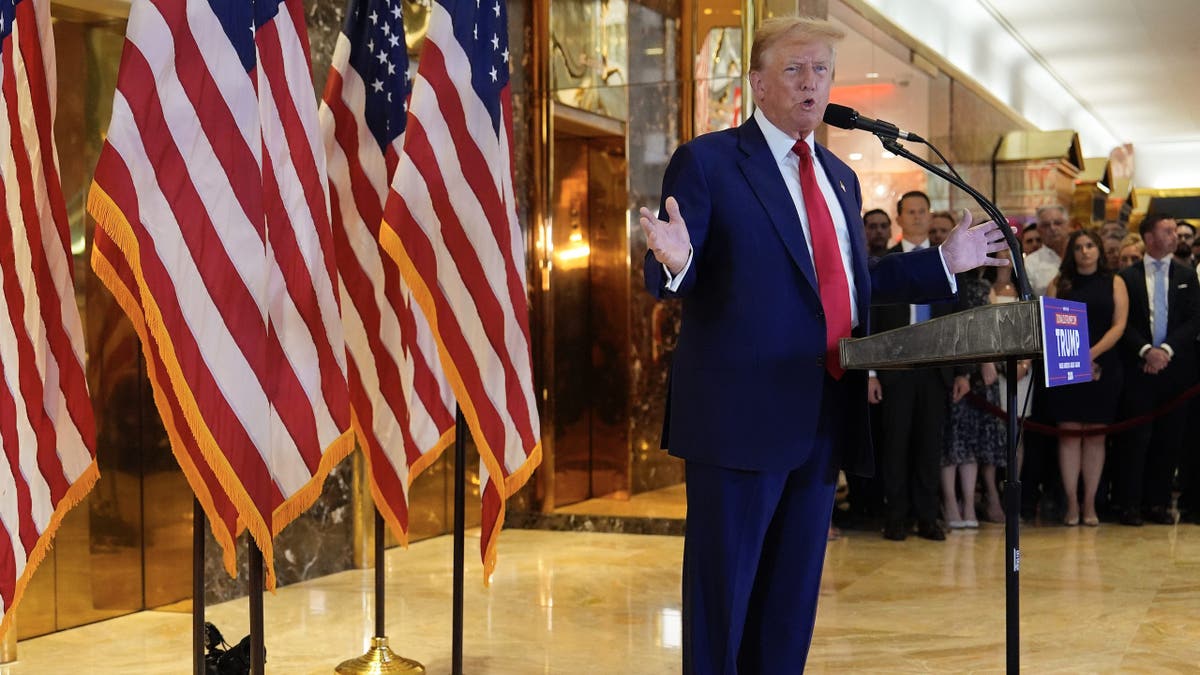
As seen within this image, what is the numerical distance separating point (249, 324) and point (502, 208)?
3.50ft

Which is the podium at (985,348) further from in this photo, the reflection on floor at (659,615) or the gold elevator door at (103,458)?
the gold elevator door at (103,458)

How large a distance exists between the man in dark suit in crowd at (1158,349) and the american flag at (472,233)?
476 centimetres

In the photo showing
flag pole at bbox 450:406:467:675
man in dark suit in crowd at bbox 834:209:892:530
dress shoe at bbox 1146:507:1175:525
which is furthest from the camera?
dress shoe at bbox 1146:507:1175:525

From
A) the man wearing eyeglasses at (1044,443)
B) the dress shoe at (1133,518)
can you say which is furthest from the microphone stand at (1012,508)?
the dress shoe at (1133,518)

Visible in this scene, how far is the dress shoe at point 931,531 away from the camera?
6.94 meters

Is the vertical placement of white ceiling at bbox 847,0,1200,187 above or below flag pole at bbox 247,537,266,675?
above

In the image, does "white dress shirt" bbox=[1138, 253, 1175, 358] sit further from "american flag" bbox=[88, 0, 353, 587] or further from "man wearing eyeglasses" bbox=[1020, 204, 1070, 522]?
"american flag" bbox=[88, 0, 353, 587]

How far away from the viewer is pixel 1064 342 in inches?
98.4

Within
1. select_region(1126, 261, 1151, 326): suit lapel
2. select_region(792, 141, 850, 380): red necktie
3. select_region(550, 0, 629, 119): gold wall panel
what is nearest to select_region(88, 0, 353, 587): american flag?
select_region(792, 141, 850, 380): red necktie

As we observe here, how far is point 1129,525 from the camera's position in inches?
298

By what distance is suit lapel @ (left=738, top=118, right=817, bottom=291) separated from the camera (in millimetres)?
2908

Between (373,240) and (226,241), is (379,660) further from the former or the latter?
(226,241)

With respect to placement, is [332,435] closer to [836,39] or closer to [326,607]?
[836,39]

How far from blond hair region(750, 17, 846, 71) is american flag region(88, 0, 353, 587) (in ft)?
Answer: 3.71
